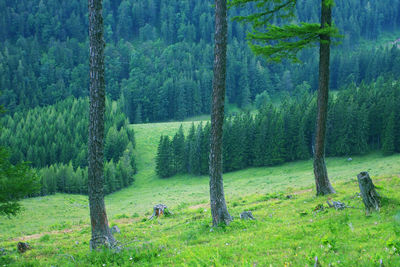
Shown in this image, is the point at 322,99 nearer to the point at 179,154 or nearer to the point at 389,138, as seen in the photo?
the point at 389,138

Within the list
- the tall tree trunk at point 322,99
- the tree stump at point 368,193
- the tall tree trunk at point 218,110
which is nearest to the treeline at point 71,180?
the tall tree trunk at point 322,99

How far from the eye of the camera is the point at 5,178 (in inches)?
460

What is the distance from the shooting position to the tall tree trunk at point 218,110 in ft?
32.5

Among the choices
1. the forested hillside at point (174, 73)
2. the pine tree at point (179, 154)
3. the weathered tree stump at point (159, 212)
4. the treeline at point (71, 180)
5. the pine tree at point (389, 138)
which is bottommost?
the treeline at point (71, 180)

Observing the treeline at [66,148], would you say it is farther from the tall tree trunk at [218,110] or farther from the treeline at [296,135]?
the tall tree trunk at [218,110]

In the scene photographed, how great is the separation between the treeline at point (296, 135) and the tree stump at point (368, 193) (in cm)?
5334

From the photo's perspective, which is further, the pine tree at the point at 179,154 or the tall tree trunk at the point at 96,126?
the pine tree at the point at 179,154

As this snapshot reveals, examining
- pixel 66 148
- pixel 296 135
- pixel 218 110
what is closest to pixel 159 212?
pixel 218 110

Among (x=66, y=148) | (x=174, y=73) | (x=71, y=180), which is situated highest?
(x=174, y=73)

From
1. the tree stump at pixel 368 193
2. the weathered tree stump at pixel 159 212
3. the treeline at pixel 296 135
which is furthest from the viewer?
the treeline at pixel 296 135

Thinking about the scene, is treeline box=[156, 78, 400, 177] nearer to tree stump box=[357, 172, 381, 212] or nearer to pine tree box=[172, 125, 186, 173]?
pine tree box=[172, 125, 186, 173]

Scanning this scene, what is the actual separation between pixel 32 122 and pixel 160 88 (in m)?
64.6

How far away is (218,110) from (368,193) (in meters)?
5.33

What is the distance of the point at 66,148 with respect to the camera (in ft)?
277
